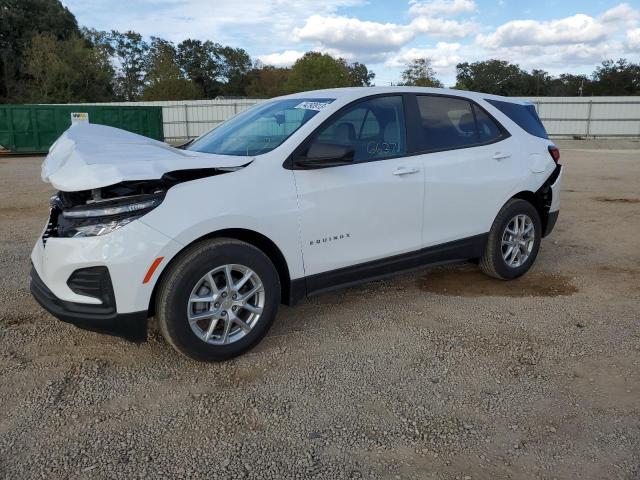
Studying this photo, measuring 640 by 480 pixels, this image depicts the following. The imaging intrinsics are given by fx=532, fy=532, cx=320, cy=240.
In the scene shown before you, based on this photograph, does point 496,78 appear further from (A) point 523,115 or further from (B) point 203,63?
(A) point 523,115

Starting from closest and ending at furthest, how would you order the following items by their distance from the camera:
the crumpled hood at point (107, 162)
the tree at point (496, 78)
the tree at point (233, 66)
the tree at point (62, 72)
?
1. the crumpled hood at point (107, 162)
2. the tree at point (62, 72)
3. the tree at point (496, 78)
4. the tree at point (233, 66)

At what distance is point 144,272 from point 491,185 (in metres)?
3.04

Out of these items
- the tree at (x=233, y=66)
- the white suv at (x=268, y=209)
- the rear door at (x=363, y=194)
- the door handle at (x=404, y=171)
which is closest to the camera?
the white suv at (x=268, y=209)

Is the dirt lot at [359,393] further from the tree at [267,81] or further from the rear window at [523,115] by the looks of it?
the tree at [267,81]

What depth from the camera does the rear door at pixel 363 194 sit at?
363 cm

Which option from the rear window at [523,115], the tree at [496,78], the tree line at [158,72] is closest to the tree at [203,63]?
the tree line at [158,72]

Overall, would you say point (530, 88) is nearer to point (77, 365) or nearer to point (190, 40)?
point (190, 40)

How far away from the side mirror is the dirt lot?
4.12 ft

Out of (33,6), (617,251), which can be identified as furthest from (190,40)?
(617,251)

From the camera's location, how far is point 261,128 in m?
4.07

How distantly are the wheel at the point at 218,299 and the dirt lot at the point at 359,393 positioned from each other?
0.62 feet

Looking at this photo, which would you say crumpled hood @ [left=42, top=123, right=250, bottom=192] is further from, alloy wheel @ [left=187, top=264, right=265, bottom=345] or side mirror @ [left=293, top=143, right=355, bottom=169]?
alloy wheel @ [left=187, top=264, right=265, bottom=345]

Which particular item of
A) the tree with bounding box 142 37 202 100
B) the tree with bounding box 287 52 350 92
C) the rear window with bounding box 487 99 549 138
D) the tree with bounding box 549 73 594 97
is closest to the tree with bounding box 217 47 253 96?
the tree with bounding box 142 37 202 100

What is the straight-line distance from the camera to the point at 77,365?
342 cm
